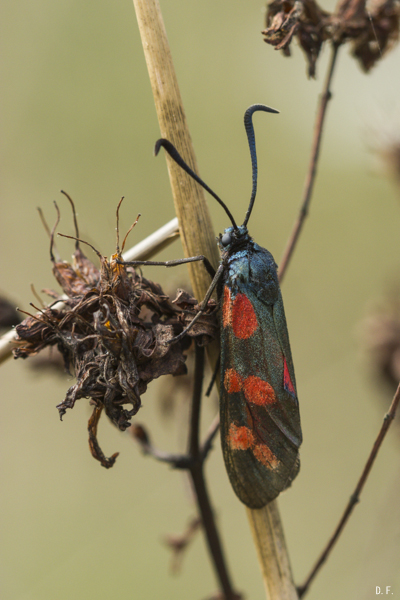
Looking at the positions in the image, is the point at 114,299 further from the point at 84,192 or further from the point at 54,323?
the point at 84,192

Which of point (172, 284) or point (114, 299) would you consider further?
point (172, 284)

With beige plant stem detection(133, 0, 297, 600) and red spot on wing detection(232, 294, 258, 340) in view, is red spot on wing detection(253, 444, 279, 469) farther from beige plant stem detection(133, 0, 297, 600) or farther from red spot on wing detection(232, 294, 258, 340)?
red spot on wing detection(232, 294, 258, 340)

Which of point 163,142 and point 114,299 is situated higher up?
point 163,142

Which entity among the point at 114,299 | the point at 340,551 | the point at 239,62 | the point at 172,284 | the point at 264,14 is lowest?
the point at 340,551

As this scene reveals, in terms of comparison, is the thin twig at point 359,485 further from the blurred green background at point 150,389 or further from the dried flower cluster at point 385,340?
the blurred green background at point 150,389

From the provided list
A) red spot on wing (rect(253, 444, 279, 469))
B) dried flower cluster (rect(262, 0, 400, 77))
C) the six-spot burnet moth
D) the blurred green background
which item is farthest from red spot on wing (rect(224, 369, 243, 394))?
the blurred green background

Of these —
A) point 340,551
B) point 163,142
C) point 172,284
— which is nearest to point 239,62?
point 172,284
